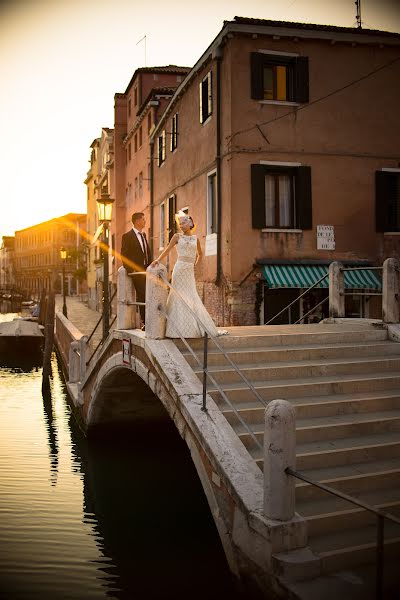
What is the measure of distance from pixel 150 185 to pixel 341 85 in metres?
9.90

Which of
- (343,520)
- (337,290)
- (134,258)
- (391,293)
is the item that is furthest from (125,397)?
(343,520)

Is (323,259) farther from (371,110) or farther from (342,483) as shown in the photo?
(342,483)

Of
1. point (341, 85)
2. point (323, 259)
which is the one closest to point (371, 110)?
point (341, 85)

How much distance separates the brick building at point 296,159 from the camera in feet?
42.2

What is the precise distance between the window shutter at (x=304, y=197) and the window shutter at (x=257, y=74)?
6.54 feet

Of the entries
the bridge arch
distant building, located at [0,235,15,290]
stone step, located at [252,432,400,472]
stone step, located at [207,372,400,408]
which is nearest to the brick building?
the bridge arch

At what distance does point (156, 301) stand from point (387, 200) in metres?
9.14

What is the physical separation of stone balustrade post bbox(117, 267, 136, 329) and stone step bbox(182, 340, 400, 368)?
184cm

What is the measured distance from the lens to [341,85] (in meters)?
13.4

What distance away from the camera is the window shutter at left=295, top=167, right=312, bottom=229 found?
13.1 m

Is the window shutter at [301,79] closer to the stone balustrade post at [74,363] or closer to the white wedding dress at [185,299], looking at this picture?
the white wedding dress at [185,299]

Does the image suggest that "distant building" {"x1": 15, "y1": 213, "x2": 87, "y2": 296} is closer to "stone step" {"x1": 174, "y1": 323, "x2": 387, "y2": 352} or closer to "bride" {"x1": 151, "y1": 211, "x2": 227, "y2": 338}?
"stone step" {"x1": 174, "y1": 323, "x2": 387, "y2": 352}

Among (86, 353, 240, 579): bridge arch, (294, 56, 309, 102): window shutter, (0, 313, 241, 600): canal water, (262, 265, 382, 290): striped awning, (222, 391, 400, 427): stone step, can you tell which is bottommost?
(0, 313, 241, 600): canal water

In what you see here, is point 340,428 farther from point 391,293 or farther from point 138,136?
point 138,136
